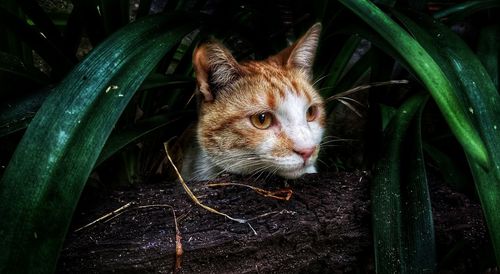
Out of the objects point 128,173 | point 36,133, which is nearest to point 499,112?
point 36,133

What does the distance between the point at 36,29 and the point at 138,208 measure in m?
0.71

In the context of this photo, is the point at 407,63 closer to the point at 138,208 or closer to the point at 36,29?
the point at 138,208

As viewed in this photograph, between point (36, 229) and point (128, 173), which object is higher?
point (36, 229)

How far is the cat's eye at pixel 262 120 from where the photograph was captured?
144cm

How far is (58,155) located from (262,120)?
0.64 meters

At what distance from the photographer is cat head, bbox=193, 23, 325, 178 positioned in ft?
4.51

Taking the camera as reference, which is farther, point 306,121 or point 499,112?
point 306,121

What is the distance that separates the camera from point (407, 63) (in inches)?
42.1

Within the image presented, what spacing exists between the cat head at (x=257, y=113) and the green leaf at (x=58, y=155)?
35 cm

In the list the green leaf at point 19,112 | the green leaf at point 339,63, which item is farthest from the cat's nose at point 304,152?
the green leaf at point 19,112

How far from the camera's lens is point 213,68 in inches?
57.9

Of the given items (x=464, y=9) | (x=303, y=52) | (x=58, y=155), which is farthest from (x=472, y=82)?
(x=58, y=155)

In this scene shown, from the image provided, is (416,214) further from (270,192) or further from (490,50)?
(490,50)

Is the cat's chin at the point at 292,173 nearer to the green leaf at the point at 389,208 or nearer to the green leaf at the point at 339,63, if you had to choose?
the green leaf at the point at 389,208
